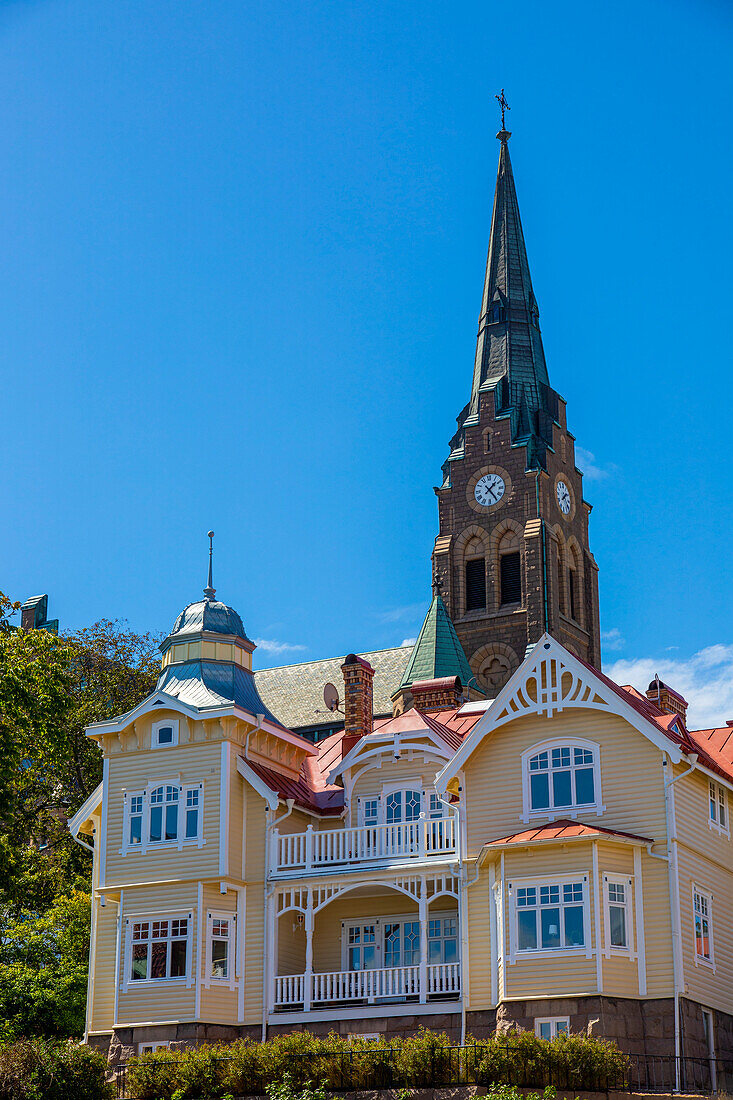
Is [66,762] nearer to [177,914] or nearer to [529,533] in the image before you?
[177,914]

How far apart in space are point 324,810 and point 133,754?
16.3 ft

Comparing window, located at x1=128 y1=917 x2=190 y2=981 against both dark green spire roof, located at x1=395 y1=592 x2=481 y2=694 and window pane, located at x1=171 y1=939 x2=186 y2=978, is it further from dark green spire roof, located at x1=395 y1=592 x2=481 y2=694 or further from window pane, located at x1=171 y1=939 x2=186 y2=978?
dark green spire roof, located at x1=395 y1=592 x2=481 y2=694

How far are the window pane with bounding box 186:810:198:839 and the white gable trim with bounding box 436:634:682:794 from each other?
6.13 meters

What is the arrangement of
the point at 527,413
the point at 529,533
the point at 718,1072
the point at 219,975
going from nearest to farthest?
the point at 718,1072, the point at 219,975, the point at 529,533, the point at 527,413

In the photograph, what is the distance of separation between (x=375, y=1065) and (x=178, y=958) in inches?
277

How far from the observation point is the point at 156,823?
3566cm

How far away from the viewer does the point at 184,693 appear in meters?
37.3

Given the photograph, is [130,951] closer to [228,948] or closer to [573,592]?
[228,948]

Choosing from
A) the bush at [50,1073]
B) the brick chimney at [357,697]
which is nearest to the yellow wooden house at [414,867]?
the brick chimney at [357,697]

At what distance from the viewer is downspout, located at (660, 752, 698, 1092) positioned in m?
29.6

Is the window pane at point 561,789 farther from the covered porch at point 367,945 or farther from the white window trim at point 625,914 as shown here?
the covered porch at point 367,945

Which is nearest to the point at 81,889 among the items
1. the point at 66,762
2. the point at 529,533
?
the point at 66,762

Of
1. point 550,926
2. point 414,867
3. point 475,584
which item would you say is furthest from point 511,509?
point 550,926

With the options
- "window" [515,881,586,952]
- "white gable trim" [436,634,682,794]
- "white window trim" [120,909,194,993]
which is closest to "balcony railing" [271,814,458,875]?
"white gable trim" [436,634,682,794]
